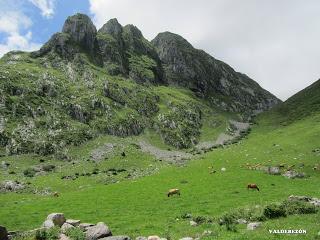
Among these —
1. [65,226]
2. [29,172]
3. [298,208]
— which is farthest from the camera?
[29,172]

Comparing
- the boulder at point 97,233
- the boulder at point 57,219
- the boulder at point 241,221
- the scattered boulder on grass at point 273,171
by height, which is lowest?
the boulder at point 241,221

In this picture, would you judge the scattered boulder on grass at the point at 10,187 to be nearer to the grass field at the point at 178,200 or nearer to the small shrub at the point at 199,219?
the grass field at the point at 178,200

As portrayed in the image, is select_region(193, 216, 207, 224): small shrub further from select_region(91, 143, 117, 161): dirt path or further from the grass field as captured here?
select_region(91, 143, 117, 161): dirt path

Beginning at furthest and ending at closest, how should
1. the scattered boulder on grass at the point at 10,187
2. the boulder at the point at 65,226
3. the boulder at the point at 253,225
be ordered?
the scattered boulder on grass at the point at 10,187
the boulder at the point at 65,226
the boulder at the point at 253,225

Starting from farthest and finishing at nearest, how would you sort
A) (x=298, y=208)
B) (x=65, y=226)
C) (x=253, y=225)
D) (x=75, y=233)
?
1. (x=298, y=208)
2. (x=65, y=226)
3. (x=75, y=233)
4. (x=253, y=225)

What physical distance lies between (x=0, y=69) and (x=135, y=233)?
555ft

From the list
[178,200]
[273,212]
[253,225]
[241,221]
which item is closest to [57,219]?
[241,221]

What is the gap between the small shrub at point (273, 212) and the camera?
105 ft

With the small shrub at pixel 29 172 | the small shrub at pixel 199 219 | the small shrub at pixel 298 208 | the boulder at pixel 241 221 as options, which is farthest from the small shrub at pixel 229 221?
the small shrub at pixel 29 172

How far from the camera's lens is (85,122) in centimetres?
17375

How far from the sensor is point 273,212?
32312 mm

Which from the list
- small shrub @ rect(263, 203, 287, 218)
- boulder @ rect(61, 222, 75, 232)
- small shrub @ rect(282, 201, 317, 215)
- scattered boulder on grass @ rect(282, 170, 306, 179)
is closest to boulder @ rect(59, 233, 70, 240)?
boulder @ rect(61, 222, 75, 232)

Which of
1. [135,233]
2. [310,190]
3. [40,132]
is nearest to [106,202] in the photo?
[135,233]

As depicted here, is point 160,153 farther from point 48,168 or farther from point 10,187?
point 10,187
